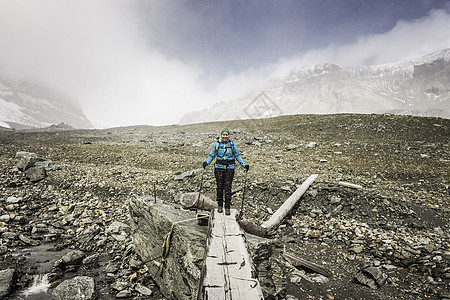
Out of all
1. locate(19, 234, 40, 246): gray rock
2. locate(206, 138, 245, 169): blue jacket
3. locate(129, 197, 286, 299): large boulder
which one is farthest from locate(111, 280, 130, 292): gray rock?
locate(206, 138, 245, 169): blue jacket

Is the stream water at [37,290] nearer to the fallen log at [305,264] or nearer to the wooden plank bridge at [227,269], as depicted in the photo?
the wooden plank bridge at [227,269]

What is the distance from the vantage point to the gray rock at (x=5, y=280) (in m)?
5.43

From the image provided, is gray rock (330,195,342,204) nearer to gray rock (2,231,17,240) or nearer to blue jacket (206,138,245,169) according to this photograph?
blue jacket (206,138,245,169)

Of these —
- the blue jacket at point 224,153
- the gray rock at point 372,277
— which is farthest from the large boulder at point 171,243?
the gray rock at point 372,277

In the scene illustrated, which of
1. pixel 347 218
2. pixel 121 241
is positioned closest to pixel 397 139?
pixel 347 218

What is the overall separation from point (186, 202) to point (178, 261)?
164 centimetres

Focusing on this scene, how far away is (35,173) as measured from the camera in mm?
12617

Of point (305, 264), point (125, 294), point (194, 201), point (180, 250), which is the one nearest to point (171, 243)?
point (180, 250)

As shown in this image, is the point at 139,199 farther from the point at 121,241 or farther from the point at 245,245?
the point at 245,245

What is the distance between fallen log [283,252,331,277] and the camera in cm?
649

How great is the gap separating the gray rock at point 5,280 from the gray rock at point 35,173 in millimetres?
8429

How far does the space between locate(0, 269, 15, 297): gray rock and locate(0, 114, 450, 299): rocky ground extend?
3cm

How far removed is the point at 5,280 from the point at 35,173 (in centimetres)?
931

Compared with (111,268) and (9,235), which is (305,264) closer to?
(111,268)
